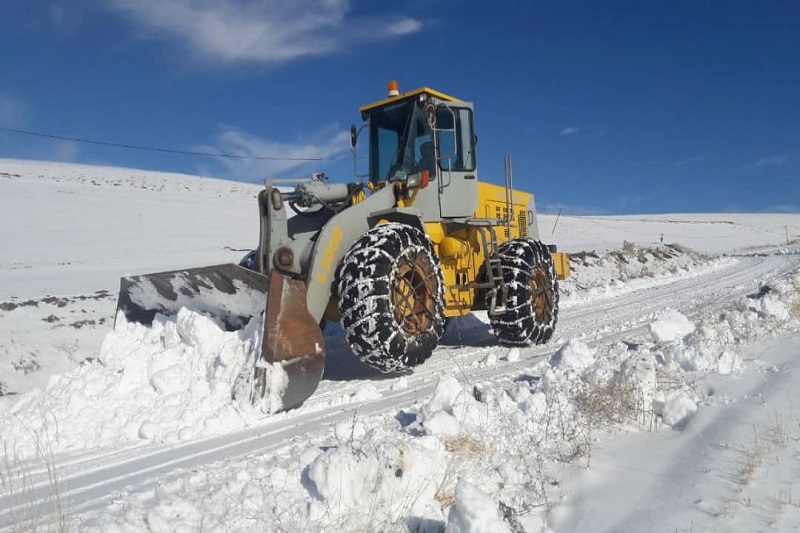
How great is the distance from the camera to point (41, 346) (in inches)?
274

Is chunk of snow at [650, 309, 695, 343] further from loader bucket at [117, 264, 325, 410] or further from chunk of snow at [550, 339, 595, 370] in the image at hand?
loader bucket at [117, 264, 325, 410]

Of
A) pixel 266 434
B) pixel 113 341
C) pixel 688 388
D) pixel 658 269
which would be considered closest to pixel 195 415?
pixel 266 434

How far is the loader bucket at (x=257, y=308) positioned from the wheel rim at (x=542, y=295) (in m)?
3.61

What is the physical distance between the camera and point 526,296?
294 inches

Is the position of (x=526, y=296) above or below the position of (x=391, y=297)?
below

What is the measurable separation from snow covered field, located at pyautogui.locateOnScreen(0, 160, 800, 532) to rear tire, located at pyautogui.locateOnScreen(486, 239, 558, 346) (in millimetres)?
305

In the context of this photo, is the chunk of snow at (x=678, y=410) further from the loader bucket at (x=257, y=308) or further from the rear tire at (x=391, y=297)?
the loader bucket at (x=257, y=308)

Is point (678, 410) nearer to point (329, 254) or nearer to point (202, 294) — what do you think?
point (329, 254)

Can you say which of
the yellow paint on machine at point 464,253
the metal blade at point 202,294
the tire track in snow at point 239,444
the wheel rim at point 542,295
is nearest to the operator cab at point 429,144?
the yellow paint on machine at point 464,253

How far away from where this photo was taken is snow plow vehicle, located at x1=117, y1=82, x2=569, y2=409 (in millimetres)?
5297

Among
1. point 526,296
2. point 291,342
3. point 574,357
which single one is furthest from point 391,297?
point 526,296

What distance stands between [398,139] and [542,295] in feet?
9.09

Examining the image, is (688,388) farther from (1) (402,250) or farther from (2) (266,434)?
(2) (266,434)

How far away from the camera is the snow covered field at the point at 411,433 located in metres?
2.87
